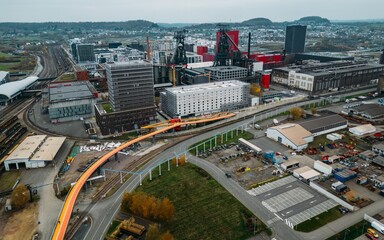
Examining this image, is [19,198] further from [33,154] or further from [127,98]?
[127,98]

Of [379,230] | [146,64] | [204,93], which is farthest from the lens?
[204,93]

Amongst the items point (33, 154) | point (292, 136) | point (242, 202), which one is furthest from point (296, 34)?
point (33, 154)

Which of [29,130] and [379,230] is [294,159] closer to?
[379,230]

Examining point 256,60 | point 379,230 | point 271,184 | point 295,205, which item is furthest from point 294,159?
point 256,60

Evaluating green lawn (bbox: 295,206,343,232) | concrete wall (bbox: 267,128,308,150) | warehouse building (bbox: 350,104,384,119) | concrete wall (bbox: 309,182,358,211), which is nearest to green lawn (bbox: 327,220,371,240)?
green lawn (bbox: 295,206,343,232)

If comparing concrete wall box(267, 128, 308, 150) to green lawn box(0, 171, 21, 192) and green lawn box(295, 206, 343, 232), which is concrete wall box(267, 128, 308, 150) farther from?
green lawn box(0, 171, 21, 192)

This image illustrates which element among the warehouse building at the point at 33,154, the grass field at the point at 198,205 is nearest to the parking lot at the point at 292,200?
the grass field at the point at 198,205
